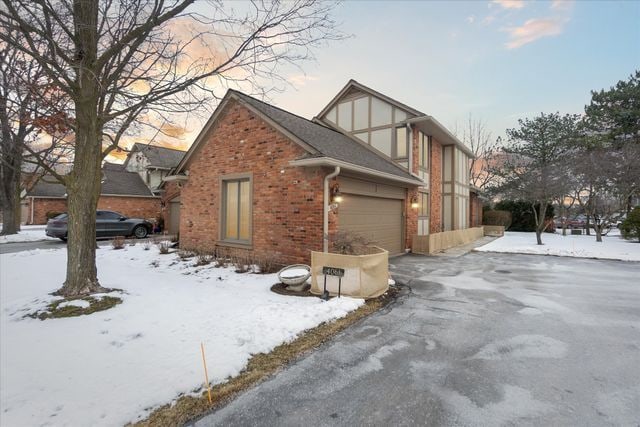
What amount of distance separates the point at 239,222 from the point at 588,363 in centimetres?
874

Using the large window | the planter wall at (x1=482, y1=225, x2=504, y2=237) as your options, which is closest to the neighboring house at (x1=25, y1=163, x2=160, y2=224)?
the large window

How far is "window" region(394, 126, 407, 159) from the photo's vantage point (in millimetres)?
12289

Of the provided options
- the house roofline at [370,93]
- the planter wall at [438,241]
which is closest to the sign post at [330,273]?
the planter wall at [438,241]

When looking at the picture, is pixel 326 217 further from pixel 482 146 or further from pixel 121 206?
pixel 482 146

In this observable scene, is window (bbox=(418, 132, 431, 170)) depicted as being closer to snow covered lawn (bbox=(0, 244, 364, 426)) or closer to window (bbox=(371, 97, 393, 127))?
window (bbox=(371, 97, 393, 127))

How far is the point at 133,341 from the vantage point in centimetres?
379

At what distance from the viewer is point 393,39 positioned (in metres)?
10.4

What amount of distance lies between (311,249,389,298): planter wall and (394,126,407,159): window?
7317 mm

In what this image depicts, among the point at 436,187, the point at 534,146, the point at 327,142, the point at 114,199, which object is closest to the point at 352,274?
the point at 327,142

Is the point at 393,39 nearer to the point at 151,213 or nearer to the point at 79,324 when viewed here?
the point at 79,324

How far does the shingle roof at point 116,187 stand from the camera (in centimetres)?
2217

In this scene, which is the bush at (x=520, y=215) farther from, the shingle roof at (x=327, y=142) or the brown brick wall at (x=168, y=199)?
the brown brick wall at (x=168, y=199)

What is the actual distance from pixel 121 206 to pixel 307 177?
20.2 meters

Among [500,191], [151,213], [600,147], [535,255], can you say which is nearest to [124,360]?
[535,255]
